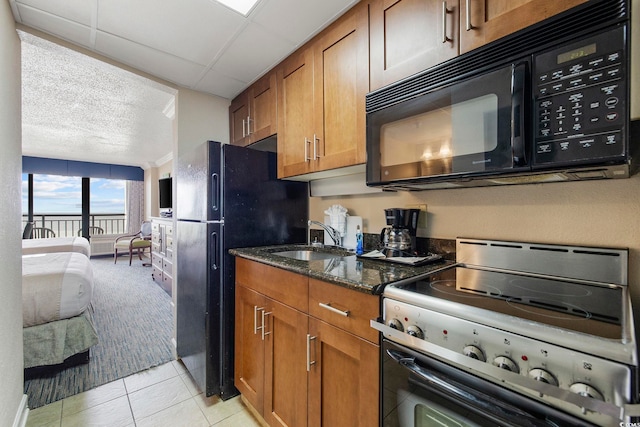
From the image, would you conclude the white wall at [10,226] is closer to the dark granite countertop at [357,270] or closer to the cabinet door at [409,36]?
the dark granite countertop at [357,270]

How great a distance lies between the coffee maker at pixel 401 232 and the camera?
55.4 inches

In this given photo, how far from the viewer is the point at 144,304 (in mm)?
3586

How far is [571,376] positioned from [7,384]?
2.17 m

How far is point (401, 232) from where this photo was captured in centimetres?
142

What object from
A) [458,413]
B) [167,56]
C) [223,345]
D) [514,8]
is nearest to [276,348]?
[223,345]

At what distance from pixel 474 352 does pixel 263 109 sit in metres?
1.99

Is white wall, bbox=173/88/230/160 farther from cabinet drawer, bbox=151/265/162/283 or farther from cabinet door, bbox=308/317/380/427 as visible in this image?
cabinet drawer, bbox=151/265/162/283

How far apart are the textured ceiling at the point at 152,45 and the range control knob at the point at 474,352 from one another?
1600 mm

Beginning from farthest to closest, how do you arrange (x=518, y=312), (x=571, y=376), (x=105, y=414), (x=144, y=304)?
(x=144, y=304)
(x=105, y=414)
(x=518, y=312)
(x=571, y=376)

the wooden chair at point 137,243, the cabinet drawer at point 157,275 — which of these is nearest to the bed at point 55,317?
the cabinet drawer at point 157,275

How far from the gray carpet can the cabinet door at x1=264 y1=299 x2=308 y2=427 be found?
1369 millimetres

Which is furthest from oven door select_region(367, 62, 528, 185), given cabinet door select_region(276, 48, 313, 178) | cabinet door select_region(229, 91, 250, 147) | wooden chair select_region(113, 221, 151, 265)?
wooden chair select_region(113, 221, 151, 265)

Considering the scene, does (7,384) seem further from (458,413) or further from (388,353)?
(458,413)

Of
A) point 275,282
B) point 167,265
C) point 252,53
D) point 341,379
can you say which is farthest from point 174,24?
point 167,265
